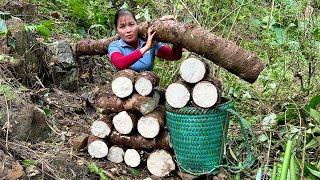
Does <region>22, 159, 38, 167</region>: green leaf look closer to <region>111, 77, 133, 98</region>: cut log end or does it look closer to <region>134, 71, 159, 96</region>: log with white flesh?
<region>111, 77, 133, 98</region>: cut log end

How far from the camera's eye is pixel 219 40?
3.24m

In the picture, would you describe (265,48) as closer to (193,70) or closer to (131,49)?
(131,49)

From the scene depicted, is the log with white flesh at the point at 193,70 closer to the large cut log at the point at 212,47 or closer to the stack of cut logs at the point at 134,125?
the large cut log at the point at 212,47

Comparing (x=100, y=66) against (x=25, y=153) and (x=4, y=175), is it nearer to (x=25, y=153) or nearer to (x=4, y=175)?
(x=25, y=153)

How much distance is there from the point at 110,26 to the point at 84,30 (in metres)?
0.33

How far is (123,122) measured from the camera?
11.6 feet

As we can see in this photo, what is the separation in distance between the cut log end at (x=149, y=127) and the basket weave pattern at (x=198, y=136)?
97mm

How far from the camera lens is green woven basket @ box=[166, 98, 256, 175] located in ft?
10.7

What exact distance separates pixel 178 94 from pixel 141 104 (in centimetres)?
33

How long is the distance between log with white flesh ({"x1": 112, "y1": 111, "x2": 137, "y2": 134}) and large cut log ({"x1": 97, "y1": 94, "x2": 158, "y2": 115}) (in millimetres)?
49

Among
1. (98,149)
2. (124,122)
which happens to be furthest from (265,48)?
(98,149)

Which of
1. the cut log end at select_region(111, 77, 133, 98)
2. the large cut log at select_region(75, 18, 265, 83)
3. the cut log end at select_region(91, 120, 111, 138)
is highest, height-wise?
the large cut log at select_region(75, 18, 265, 83)

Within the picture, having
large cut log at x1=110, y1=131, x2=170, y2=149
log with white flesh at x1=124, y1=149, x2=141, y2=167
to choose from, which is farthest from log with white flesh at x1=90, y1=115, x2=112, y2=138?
log with white flesh at x1=124, y1=149, x2=141, y2=167

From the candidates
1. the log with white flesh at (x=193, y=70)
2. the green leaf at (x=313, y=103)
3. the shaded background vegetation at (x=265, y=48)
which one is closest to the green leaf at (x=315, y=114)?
the shaded background vegetation at (x=265, y=48)
